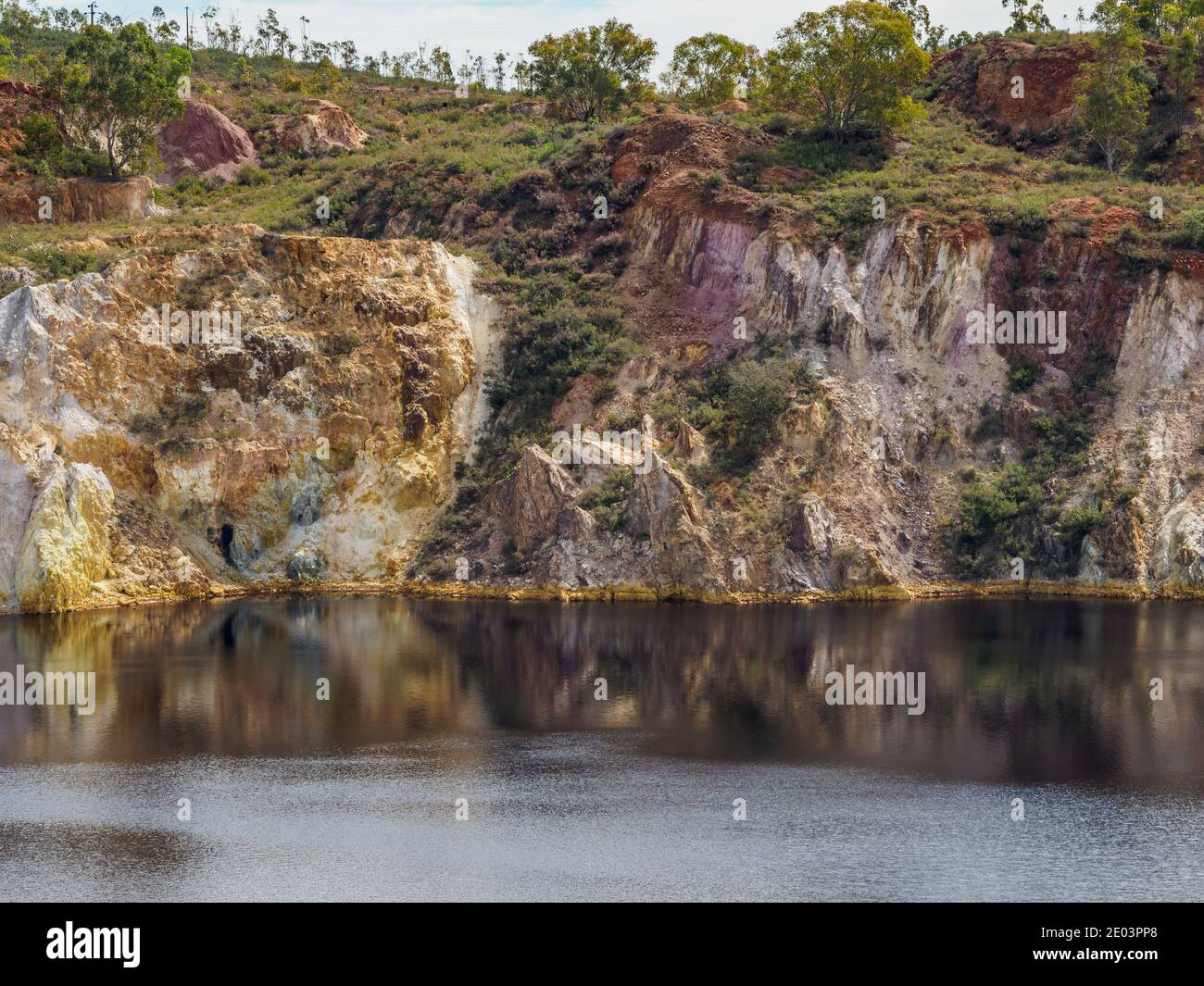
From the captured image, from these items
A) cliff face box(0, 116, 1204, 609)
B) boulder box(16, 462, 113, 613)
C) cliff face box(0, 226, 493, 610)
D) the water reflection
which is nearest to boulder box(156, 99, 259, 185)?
cliff face box(0, 116, 1204, 609)

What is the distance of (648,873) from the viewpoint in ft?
102

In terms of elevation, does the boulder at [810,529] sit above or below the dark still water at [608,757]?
above

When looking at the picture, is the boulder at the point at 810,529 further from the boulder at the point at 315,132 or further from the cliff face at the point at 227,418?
the boulder at the point at 315,132

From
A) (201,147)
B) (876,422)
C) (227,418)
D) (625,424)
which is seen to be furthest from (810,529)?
(201,147)

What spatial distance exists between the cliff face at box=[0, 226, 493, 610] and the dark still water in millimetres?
5287

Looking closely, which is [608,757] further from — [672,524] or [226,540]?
[226,540]

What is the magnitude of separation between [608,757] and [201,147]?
6902cm

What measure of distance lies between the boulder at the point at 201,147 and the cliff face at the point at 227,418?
81.7 ft

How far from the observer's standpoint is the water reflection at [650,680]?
40719mm

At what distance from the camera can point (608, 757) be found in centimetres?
3994

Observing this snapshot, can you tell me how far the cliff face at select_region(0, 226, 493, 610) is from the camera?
61562 mm

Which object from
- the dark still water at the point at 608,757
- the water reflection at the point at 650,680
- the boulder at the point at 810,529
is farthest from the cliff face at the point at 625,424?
the dark still water at the point at 608,757

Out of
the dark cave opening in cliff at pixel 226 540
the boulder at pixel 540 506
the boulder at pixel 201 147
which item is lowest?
the dark cave opening in cliff at pixel 226 540

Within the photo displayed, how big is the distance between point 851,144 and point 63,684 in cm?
5582
